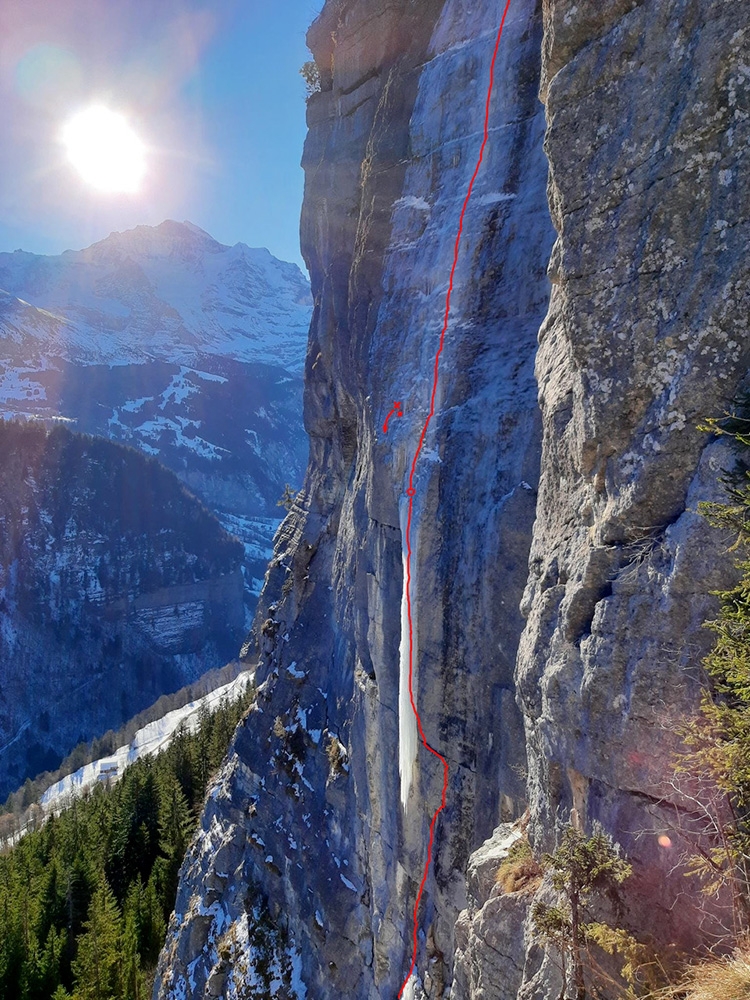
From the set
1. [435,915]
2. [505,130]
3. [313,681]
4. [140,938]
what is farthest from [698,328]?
[140,938]

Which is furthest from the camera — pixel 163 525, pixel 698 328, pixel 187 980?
pixel 163 525

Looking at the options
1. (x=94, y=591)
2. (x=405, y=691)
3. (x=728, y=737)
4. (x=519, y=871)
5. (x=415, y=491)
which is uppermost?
(x=415, y=491)

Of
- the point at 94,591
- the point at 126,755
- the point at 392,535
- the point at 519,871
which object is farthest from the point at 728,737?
the point at 94,591

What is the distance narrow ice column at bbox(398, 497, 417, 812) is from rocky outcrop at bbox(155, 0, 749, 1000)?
22 centimetres

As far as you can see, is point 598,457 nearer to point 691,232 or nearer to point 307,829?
point 691,232

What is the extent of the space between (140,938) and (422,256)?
141 ft

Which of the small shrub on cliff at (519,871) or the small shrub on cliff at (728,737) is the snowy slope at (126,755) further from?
the small shrub on cliff at (728,737)

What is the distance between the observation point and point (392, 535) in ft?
63.2

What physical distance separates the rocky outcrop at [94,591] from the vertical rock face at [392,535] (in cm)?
11979

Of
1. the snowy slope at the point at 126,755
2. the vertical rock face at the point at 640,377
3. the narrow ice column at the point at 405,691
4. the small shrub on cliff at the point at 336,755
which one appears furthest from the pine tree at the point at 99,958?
the snowy slope at the point at 126,755

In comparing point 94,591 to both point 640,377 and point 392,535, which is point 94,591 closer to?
point 392,535

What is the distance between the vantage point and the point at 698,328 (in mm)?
7234

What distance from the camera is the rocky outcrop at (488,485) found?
24.2ft

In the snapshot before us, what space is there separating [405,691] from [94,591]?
155 m
